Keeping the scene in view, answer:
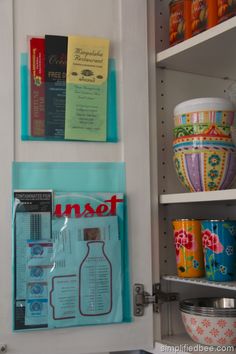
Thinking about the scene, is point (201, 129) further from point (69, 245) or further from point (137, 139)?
point (69, 245)

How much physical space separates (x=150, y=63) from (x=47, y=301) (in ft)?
2.17

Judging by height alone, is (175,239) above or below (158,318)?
above

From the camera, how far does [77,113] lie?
1371 mm

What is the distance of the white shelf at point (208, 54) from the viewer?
51.1 inches

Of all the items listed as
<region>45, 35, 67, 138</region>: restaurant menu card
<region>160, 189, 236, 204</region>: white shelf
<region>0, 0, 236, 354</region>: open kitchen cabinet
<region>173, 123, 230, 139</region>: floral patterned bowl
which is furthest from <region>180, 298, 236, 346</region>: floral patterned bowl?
<region>45, 35, 67, 138</region>: restaurant menu card

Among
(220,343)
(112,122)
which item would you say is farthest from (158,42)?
(220,343)

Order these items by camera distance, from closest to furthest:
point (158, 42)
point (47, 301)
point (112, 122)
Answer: point (47, 301) < point (112, 122) < point (158, 42)

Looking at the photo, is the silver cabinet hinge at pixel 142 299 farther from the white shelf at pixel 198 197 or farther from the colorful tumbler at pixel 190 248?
the white shelf at pixel 198 197

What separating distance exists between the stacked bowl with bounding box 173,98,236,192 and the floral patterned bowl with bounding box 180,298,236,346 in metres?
→ 0.29

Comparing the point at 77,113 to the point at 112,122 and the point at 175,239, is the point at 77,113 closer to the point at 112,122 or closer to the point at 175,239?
the point at 112,122

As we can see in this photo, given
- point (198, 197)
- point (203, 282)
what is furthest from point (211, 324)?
point (198, 197)

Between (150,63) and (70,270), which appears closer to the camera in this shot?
(70,270)

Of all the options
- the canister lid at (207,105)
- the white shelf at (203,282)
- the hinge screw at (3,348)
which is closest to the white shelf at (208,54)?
the canister lid at (207,105)

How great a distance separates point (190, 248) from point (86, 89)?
0.47 meters
